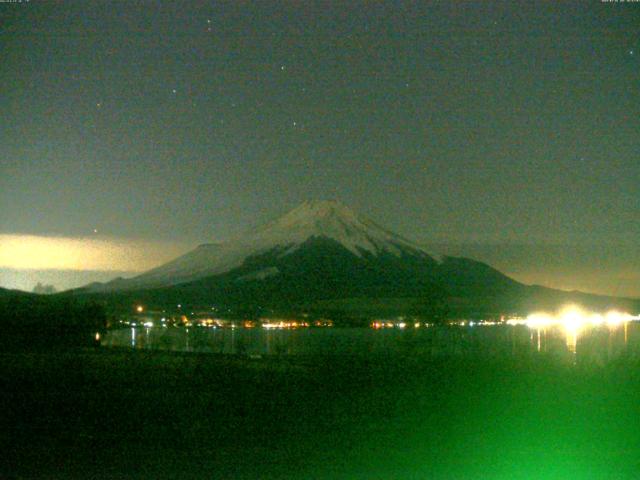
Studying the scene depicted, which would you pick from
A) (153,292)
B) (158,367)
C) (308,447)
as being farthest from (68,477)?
(153,292)

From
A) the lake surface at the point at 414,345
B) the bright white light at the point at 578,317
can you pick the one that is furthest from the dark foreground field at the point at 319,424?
the bright white light at the point at 578,317

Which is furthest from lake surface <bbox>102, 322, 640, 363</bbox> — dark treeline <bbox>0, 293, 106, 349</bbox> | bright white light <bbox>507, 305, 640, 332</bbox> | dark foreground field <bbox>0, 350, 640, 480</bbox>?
bright white light <bbox>507, 305, 640, 332</bbox>

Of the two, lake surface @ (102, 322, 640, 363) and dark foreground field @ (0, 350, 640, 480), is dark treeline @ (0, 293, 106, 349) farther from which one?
dark foreground field @ (0, 350, 640, 480)

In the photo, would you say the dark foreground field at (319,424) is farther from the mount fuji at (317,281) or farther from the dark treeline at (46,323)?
the mount fuji at (317,281)

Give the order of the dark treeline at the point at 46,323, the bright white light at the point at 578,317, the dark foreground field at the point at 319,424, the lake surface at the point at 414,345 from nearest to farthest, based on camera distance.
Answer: the dark foreground field at the point at 319,424 → the lake surface at the point at 414,345 → the dark treeline at the point at 46,323 → the bright white light at the point at 578,317

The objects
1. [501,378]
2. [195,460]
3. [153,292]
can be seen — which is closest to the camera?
[195,460]

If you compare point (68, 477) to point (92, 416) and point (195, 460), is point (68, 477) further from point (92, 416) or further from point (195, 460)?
point (92, 416)

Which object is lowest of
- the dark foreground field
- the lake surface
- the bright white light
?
the bright white light
